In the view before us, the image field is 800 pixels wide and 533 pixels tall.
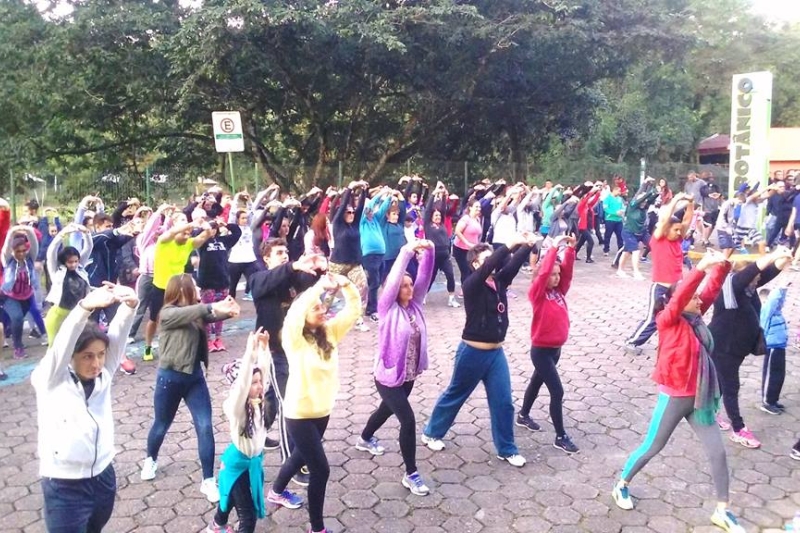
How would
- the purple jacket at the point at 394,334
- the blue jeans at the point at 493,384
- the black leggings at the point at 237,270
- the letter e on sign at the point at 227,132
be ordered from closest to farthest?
the purple jacket at the point at 394,334
the blue jeans at the point at 493,384
the black leggings at the point at 237,270
the letter e on sign at the point at 227,132

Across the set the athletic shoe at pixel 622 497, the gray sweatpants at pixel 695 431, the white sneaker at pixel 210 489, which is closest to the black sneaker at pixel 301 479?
the white sneaker at pixel 210 489

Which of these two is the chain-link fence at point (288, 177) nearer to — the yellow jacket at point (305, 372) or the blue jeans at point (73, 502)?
the yellow jacket at point (305, 372)

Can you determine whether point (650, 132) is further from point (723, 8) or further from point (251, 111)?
point (251, 111)

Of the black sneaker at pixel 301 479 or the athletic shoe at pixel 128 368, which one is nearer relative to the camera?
the black sneaker at pixel 301 479

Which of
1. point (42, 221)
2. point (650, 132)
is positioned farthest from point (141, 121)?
point (650, 132)

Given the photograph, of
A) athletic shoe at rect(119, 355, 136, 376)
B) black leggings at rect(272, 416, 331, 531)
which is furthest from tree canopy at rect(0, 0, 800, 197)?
black leggings at rect(272, 416, 331, 531)

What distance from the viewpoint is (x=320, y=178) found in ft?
62.6

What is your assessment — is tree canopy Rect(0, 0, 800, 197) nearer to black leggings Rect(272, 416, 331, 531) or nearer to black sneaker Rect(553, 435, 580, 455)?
black sneaker Rect(553, 435, 580, 455)

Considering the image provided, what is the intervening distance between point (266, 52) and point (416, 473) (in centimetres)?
1312

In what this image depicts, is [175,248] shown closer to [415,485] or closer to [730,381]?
[415,485]

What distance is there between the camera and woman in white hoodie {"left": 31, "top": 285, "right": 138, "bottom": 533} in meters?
3.21

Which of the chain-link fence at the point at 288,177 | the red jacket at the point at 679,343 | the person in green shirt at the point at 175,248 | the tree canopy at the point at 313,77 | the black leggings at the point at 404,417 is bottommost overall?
the black leggings at the point at 404,417

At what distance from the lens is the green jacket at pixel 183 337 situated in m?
4.61

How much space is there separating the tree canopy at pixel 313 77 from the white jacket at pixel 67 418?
40.3 ft
